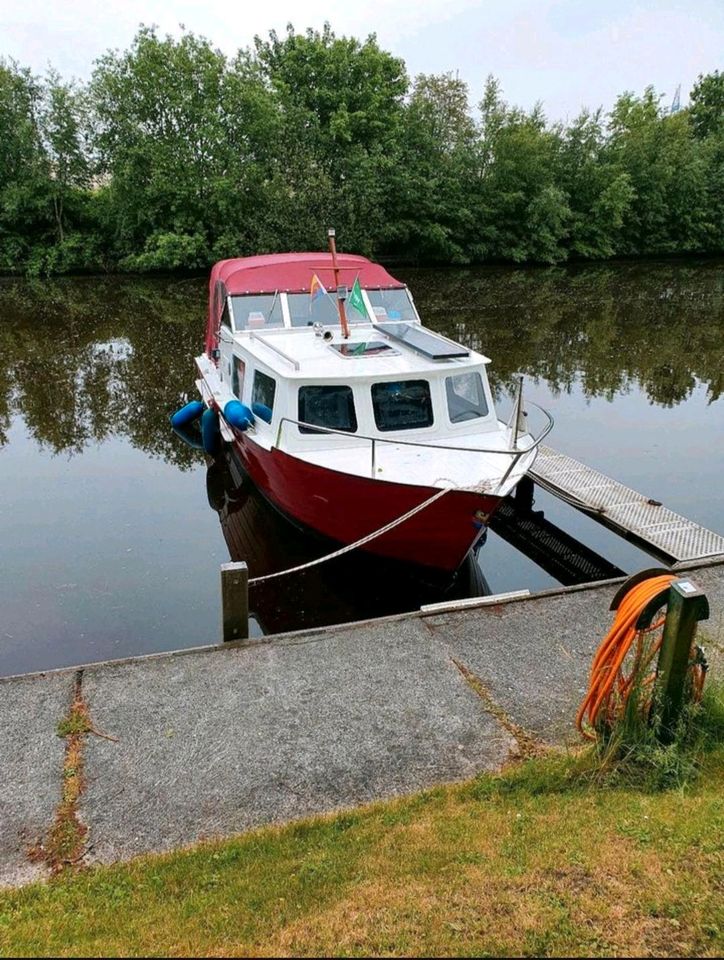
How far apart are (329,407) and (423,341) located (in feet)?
6.27

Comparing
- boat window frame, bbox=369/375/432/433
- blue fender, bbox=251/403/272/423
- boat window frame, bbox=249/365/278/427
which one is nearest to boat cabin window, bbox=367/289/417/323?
boat window frame, bbox=249/365/278/427

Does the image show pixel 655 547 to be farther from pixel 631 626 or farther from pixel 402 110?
pixel 402 110

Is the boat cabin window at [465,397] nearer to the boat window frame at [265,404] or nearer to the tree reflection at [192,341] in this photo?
the boat window frame at [265,404]

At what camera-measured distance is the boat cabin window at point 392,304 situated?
11836 mm

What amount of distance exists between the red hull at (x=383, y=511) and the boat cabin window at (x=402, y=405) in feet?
3.99

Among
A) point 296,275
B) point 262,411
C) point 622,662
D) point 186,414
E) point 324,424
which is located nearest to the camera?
point 622,662

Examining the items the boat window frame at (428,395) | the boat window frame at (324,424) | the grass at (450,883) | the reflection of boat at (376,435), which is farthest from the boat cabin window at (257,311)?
the grass at (450,883)

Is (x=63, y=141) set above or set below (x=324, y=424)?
above

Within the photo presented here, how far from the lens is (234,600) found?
20.5ft

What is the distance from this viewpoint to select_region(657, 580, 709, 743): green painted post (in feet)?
13.3

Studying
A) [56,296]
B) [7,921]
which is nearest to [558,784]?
[7,921]

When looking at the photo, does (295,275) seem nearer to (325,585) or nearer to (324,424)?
(324,424)

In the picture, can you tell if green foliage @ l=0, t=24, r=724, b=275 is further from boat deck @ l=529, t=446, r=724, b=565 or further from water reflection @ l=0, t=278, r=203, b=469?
boat deck @ l=529, t=446, r=724, b=565

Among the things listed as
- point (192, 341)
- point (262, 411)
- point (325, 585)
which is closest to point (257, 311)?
point (262, 411)
